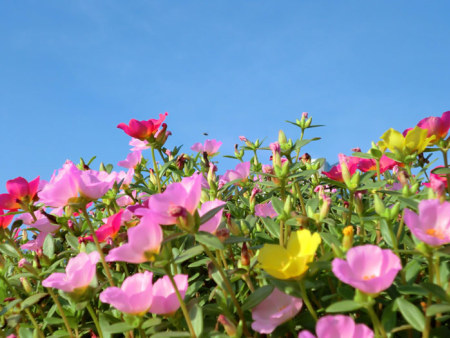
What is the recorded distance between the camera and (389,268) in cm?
105

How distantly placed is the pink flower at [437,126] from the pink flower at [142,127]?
52.2 inches

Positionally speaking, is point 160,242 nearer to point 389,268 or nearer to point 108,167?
point 389,268

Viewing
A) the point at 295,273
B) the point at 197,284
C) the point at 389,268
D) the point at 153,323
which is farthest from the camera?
the point at 197,284

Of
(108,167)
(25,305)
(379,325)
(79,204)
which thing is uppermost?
(108,167)

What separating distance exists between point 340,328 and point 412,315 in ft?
0.66

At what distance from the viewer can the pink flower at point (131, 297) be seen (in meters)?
1.17

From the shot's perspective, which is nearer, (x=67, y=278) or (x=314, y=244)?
(x=314, y=244)

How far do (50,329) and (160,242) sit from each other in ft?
3.38

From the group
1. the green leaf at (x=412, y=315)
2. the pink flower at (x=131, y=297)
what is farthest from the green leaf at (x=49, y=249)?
the green leaf at (x=412, y=315)

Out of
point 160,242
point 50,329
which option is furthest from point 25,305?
point 160,242

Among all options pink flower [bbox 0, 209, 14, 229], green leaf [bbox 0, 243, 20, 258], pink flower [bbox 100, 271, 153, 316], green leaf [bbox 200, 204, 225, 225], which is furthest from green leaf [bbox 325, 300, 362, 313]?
pink flower [bbox 0, 209, 14, 229]

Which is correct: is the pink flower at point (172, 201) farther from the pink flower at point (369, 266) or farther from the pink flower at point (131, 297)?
the pink flower at point (369, 266)

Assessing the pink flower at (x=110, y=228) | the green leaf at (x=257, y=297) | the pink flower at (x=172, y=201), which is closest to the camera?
the pink flower at (x=172, y=201)

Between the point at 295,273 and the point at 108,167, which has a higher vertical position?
the point at 108,167
